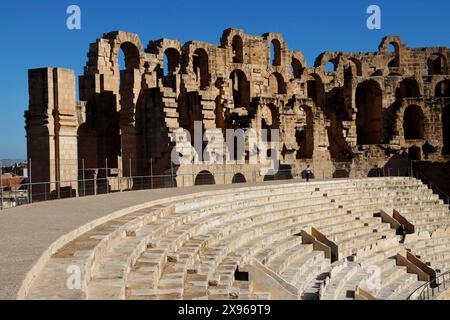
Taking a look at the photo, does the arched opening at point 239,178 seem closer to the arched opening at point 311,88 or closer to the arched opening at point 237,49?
the arched opening at point 237,49

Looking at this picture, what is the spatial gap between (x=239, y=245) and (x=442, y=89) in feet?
100

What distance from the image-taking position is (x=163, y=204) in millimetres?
12148

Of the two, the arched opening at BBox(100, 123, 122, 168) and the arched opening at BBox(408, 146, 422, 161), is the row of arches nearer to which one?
the arched opening at BBox(100, 123, 122, 168)

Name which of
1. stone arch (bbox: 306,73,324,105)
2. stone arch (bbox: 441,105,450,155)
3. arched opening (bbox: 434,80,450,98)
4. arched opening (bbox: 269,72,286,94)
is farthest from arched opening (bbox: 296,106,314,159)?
arched opening (bbox: 434,80,450,98)

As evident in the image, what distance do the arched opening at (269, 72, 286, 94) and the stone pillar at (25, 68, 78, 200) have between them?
21.1 meters

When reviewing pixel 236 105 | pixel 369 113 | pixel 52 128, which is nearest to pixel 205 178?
pixel 52 128

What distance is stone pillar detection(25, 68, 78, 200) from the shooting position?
16609mm

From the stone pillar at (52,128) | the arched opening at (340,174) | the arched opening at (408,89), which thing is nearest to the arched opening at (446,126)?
the arched opening at (408,89)

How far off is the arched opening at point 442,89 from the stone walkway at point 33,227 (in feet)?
98.2

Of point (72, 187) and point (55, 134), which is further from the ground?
point (55, 134)

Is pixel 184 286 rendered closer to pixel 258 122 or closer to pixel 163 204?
pixel 163 204

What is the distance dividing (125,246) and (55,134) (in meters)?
10.2

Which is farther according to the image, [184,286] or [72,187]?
[72,187]
